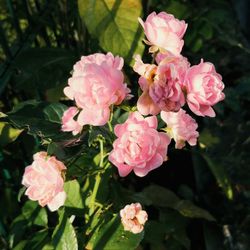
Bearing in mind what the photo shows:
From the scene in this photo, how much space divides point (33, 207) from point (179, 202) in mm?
690

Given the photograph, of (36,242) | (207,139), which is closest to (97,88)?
(36,242)

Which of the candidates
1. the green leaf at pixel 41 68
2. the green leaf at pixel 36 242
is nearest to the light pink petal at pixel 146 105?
the green leaf at pixel 36 242

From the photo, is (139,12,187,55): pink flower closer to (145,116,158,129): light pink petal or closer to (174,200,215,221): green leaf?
(145,116,158,129): light pink petal

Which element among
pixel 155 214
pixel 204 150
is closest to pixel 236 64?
pixel 204 150

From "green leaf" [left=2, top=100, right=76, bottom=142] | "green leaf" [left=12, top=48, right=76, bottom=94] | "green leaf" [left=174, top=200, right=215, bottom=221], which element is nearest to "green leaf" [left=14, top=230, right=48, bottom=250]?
"green leaf" [left=2, top=100, right=76, bottom=142]

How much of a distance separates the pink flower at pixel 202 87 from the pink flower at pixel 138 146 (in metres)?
0.09

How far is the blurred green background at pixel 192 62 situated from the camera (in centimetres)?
181

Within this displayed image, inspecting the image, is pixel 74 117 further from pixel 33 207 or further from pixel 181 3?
pixel 181 3

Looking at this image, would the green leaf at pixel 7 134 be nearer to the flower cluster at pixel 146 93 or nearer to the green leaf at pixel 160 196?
the flower cluster at pixel 146 93

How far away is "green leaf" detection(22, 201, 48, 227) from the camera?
165 cm

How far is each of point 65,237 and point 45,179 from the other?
0.21 m

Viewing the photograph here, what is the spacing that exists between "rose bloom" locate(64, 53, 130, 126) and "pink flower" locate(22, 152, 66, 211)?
0.14 meters

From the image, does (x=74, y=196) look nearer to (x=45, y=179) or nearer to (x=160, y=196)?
(x=45, y=179)

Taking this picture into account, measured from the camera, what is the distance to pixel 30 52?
175 cm
